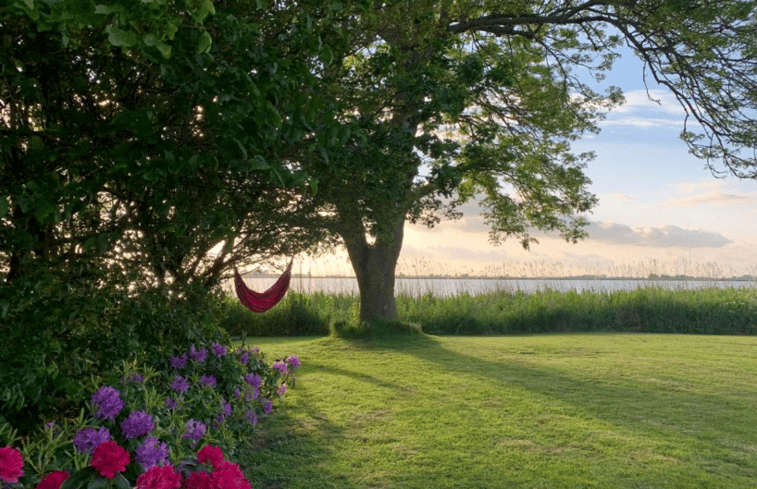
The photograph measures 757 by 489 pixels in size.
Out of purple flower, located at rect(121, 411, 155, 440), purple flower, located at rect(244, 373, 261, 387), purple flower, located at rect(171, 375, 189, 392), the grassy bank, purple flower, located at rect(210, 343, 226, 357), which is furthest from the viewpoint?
the grassy bank

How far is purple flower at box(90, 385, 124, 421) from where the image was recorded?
2707 millimetres

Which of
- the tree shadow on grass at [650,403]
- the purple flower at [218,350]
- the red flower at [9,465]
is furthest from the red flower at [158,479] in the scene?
the tree shadow on grass at [650,403]

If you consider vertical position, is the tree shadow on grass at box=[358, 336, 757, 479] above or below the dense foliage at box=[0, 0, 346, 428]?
below

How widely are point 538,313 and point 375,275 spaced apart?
392 cm

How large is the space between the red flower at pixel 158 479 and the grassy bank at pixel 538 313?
10.1 metres

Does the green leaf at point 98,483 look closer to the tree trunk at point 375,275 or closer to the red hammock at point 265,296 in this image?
the red hammock at point 265,296

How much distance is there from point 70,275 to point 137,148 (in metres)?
0.99

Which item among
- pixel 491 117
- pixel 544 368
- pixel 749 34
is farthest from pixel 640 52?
pixel 544 368

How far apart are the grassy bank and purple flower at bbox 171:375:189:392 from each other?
8.53 meters

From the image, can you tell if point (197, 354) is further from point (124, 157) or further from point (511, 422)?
point (511, 422)

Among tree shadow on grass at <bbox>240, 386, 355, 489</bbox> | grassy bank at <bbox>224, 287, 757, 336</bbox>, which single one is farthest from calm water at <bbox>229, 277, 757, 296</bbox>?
tree shadow on grass at <bbox>240, 386, 355, 489</bbox>

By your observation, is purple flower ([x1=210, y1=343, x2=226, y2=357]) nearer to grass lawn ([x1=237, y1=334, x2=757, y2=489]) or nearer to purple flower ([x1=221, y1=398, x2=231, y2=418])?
purple flower ([x1=221, y1=398, x2=231, y2=418])

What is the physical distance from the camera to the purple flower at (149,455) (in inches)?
96.9

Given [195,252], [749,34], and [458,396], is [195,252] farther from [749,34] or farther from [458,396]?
[749,34]
